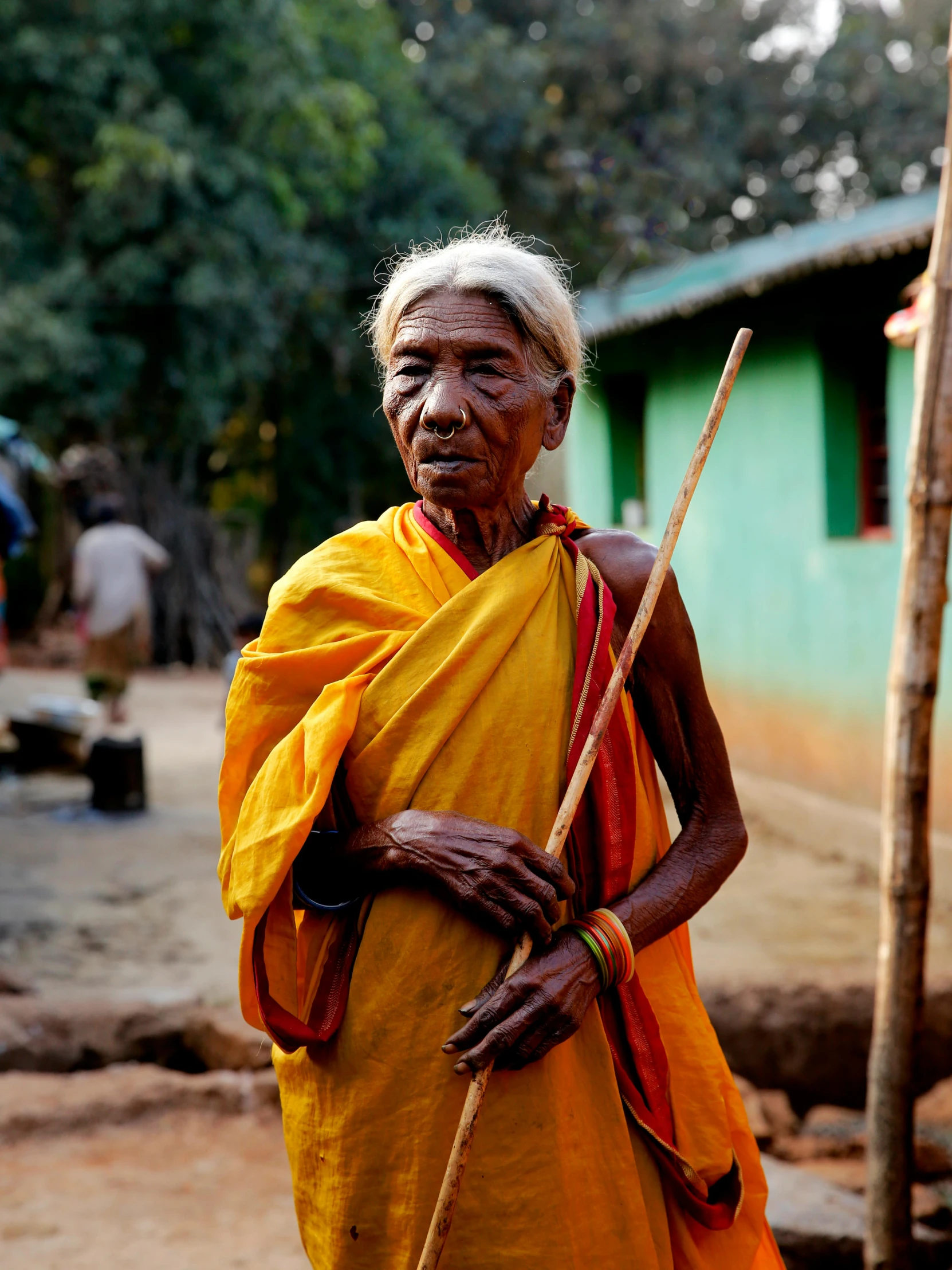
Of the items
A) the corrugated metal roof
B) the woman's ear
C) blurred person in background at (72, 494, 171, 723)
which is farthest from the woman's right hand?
blurred person in background at (72, 494, 171, 723)

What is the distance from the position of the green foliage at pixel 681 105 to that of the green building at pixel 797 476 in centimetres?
1048

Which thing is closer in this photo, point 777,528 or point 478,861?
point 478,861

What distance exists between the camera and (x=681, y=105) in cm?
2345

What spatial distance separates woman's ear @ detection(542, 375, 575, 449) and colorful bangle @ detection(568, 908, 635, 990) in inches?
26.2

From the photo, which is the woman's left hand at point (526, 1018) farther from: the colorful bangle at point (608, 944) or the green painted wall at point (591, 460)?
the green painted wall at point (591, 460)

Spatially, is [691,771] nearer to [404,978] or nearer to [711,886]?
[711,886]

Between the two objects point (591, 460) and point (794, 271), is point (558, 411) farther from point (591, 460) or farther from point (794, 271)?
point (591, 460)

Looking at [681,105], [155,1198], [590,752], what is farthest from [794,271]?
[681,105]

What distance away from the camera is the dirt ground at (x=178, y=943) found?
3.67m

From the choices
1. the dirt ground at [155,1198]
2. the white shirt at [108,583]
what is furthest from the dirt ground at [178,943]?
the white shirt at [108,583]

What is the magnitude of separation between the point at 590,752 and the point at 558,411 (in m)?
0.53

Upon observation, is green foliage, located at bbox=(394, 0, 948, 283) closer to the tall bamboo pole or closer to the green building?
the green building

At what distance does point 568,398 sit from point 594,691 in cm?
45

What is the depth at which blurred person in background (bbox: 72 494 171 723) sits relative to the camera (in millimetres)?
10609
